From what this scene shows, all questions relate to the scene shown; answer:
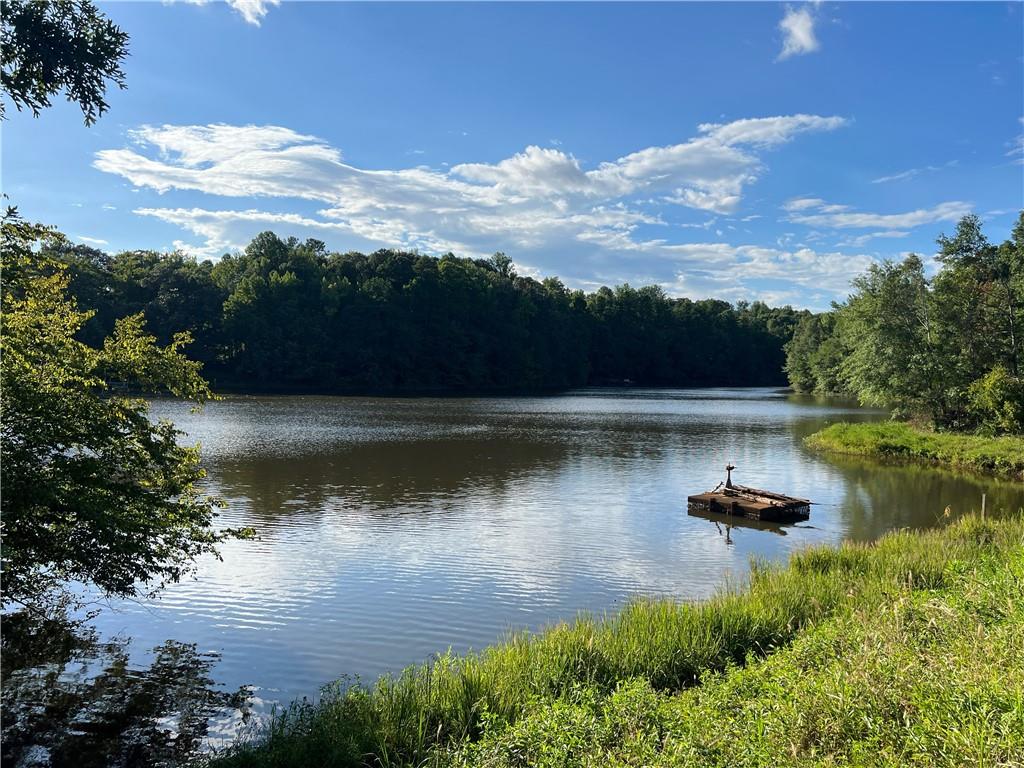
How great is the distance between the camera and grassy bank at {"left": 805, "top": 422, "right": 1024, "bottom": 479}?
105 feet

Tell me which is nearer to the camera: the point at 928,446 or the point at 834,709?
→ the point at 834,709

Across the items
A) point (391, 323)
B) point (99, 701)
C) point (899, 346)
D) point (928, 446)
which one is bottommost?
point (99, 701)

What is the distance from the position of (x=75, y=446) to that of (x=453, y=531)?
1142 cm

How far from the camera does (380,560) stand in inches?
674

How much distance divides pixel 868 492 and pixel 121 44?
91.8ft

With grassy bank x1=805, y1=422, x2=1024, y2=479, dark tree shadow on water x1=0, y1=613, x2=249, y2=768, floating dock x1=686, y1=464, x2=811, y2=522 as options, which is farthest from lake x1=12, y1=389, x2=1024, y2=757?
grassy bank x1=805, y1=422, x2=1024, y2=479

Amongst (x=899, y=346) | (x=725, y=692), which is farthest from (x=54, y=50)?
(x=899, y=346)

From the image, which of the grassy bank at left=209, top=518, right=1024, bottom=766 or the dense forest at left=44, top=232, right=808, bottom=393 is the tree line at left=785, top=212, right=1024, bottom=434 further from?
the dense forest at left=44, top=232, right=808, bottom=393

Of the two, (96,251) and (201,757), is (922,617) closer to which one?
(201,757)

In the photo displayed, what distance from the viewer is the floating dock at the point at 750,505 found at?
76.0 feet

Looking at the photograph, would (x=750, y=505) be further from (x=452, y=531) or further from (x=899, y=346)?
(x=899, y=346)

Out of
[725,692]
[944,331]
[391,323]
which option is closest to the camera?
[725,692]

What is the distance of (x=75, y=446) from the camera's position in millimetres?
10352

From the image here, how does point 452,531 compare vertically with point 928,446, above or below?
below
